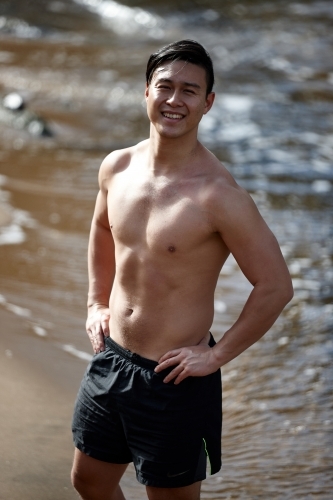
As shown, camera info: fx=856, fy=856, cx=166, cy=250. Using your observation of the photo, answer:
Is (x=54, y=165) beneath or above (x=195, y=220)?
beneath

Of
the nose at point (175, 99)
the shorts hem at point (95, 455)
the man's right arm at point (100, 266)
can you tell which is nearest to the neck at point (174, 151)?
the nose at point (175, 99)

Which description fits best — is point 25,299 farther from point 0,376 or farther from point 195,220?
point 195,220

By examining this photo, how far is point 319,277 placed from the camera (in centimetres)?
568

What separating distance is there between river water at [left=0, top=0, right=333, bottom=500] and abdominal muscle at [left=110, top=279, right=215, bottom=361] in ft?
3.44

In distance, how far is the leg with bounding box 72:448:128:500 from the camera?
2.79 m

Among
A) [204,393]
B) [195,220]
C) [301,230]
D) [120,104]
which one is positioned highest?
Result: [195,220]

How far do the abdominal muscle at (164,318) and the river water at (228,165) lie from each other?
105 cm

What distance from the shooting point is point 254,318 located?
2596mm

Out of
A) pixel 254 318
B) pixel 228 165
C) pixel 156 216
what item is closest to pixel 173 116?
pixel 156 216

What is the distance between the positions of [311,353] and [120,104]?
5980 mm

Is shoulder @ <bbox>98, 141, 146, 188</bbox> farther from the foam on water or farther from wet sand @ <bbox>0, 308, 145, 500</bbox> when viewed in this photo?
the foam on water

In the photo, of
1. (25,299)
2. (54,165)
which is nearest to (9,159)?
(54,165)

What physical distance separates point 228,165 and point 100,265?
16.9 feet

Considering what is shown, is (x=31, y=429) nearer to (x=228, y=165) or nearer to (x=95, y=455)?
(x=95, y=455)
